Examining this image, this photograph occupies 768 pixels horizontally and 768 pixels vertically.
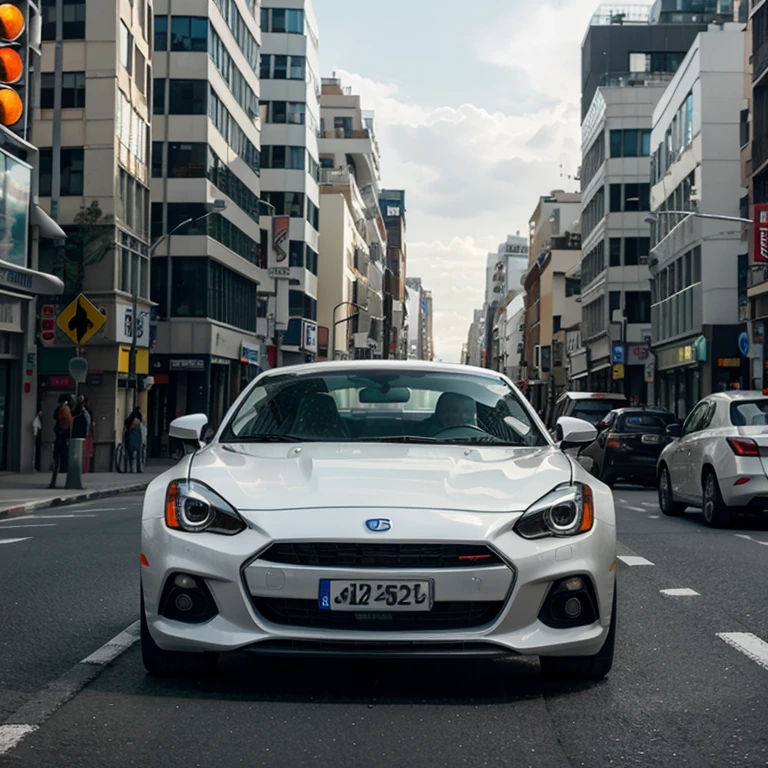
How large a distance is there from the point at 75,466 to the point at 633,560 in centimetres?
1645

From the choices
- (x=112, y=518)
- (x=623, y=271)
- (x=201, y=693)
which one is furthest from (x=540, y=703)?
(x=623, y=271)

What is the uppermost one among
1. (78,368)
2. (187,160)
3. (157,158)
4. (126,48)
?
(126,48)

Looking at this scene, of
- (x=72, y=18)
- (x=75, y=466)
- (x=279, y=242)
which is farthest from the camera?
(x=279, y=242)

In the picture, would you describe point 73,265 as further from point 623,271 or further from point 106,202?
point 623,271

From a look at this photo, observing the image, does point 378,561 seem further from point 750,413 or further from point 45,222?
point 45,222

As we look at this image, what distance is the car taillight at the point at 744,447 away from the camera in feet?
48.3

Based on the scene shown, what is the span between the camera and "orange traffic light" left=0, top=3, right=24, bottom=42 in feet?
48.8

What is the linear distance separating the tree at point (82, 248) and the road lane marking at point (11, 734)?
3519 centimetres

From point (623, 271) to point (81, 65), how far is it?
35725 mm

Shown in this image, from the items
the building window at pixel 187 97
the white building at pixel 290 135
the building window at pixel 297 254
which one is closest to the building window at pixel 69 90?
the building window at pixel 187 97

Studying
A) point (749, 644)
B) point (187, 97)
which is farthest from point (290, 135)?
point (749, 644)

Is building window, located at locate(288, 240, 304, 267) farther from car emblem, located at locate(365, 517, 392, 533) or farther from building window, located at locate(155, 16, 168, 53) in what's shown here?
car emblem, located at locate(365, 517, 392, 533)

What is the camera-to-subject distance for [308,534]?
207 inches

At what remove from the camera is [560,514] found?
5.54 metres
